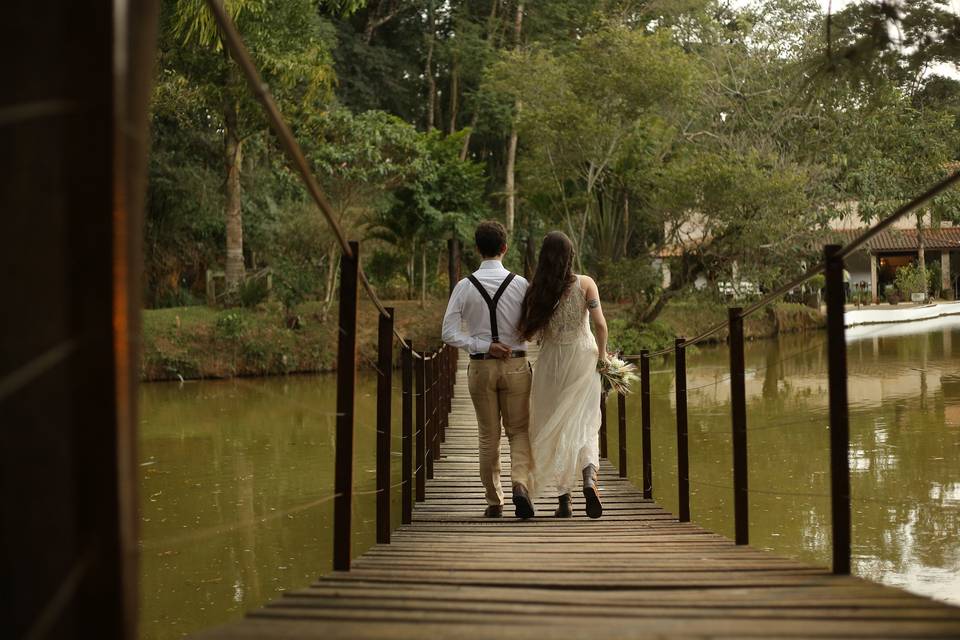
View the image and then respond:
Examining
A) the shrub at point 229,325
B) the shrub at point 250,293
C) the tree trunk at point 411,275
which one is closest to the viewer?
the shrub at point 229,325

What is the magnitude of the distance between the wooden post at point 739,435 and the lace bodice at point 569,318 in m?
0.86

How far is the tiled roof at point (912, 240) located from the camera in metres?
34.0

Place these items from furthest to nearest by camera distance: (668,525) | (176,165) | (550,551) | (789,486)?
1. (176,165)
2. (789,486)
3. (668,525)
4. (550,551)

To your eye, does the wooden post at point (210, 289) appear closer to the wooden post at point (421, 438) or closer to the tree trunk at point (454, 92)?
the tree trunk at point (454, 92)

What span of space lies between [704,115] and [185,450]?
16047 millimetres

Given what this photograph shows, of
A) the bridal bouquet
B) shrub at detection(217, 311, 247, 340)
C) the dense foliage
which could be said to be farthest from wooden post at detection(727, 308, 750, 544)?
shrub at detection(217, 311, 247, 340)

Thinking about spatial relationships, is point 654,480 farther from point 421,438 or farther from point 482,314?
point 482,314

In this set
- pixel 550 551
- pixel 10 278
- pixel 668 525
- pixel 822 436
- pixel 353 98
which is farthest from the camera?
pixel 353 98

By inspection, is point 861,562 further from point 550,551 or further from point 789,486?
point 550,551

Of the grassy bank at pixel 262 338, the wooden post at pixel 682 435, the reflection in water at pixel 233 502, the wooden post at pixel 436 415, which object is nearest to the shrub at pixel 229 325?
the grassy bank at pixel 262 338

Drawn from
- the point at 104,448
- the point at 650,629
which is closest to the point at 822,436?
the point at 650,629

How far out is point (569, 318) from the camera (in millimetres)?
4945

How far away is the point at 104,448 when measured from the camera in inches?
53.1

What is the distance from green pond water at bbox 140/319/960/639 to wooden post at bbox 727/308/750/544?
0.38m
